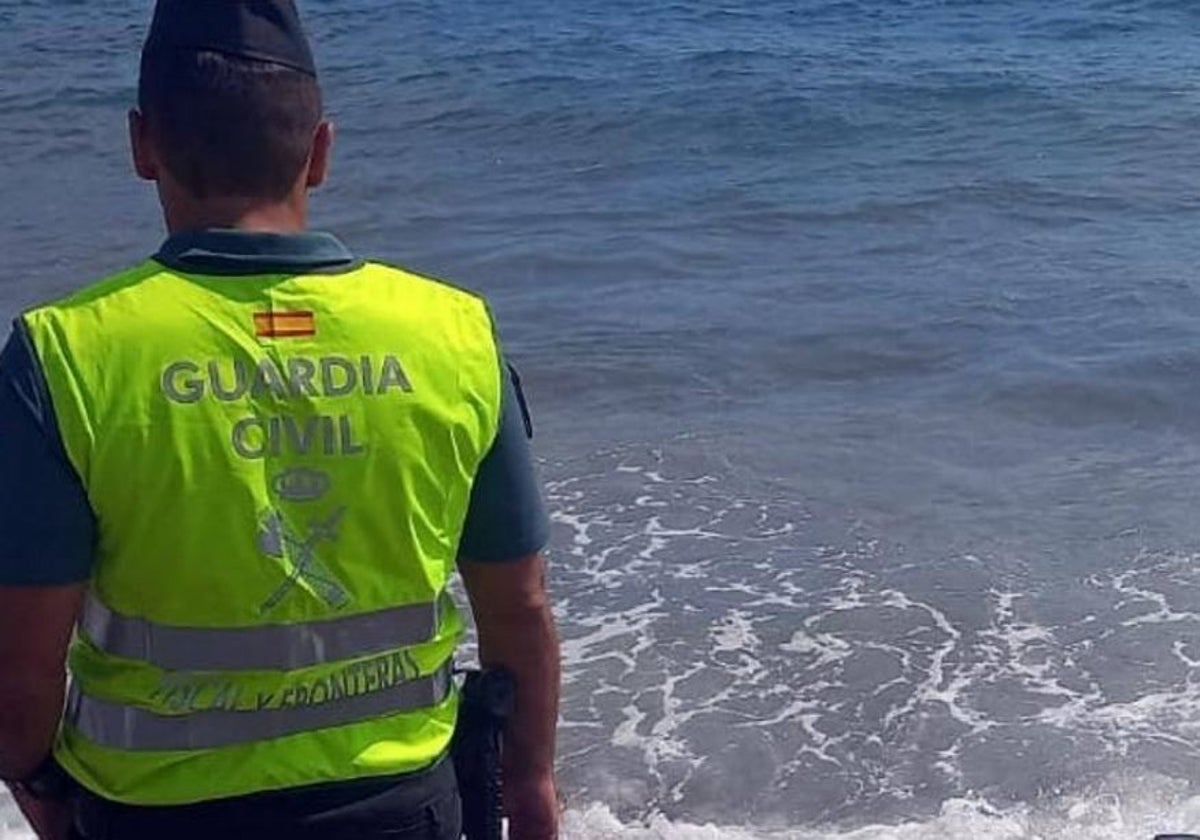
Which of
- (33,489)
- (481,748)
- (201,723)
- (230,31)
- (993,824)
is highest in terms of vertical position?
(230,31)

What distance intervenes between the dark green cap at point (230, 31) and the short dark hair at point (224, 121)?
0.01 m

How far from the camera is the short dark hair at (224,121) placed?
2201 millimetres

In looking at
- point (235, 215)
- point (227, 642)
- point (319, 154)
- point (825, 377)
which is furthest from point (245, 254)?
point (825, 377)

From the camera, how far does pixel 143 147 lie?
89.0 inches

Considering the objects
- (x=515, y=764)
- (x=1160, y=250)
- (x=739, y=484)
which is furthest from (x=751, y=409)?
(x=515, y=764)

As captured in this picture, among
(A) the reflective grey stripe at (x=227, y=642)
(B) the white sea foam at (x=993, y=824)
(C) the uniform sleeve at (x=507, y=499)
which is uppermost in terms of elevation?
(C) the uniform sleeve at (x=507, y=499)

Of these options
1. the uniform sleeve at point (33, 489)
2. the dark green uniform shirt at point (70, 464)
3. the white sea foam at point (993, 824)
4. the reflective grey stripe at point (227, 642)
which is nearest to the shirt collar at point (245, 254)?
the dark green uniform shirt at point (70, 464)

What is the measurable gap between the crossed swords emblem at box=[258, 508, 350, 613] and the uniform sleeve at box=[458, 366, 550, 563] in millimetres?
195

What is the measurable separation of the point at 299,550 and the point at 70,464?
9.7 inches

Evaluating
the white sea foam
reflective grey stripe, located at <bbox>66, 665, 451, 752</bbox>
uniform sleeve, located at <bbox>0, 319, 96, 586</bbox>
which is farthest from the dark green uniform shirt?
the white sea foam

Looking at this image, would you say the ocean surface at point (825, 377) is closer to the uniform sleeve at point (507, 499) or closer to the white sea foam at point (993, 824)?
the white sea foam at point (993, 824)

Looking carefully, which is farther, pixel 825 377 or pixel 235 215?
pixel 825 377

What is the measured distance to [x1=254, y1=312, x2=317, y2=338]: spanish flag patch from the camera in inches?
85.4

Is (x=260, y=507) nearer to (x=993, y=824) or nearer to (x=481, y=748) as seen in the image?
(x=481, y=748)
